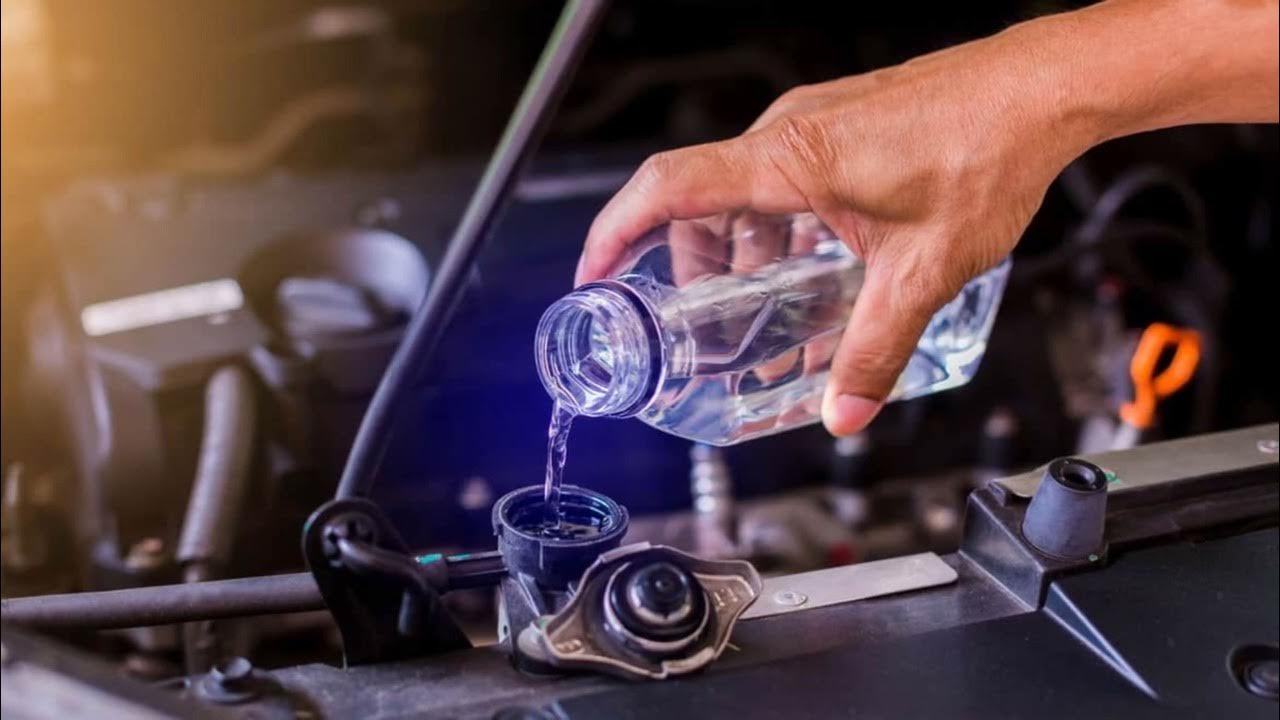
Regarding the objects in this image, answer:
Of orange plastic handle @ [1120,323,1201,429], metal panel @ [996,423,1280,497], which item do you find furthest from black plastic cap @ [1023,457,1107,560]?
orange plastic handle @ [1120,323,1201,429]

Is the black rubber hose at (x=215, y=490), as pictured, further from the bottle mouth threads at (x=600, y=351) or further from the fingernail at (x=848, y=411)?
the fingernail at (x=848, y=411)

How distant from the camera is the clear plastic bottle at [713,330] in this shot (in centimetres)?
66

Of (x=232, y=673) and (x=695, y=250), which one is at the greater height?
(x=695, y=250)

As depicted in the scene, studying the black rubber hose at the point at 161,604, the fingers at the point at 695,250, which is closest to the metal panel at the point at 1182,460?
the fingers at the point at 695,250

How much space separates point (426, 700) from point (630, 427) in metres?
0.49

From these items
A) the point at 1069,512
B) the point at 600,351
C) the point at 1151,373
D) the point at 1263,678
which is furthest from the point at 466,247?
the point at 1151,373

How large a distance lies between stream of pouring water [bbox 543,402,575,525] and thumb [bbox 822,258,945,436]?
171 mm

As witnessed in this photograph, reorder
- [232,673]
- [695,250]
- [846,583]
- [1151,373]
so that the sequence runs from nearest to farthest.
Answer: [232,673]
[846,583]
[695,250]
[1151,373]

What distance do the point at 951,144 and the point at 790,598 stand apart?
27 cm

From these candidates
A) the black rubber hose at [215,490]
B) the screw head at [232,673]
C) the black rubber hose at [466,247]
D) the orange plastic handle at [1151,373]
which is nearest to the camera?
the screw head at [232,673]

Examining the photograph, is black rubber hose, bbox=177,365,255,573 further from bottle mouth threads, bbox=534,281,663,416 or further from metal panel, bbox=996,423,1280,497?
metal panel, bbox=996,423,1280,497

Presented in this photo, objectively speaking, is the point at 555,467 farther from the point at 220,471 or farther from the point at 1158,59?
the point at 1158,59

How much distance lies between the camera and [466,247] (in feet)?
2.36

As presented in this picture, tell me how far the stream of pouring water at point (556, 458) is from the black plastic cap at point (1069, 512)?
0.26 m
